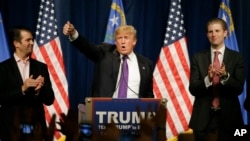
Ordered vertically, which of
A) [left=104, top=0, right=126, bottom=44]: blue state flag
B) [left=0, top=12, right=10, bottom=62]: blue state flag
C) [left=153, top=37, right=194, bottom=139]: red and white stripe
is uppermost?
[left=104, top=0, right=126, bottom=44]: blue state flag

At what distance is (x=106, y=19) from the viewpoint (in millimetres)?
5949

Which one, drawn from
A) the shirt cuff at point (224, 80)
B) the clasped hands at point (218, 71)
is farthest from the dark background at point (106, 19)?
the clasped hands at point (218, 71)

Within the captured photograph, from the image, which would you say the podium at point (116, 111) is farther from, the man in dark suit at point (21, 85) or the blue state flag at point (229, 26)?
the blue state flag at point (229, 26)

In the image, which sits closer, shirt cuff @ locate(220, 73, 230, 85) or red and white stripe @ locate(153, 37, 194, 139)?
shirt cuff @ locate(220, 73, 230, 85)

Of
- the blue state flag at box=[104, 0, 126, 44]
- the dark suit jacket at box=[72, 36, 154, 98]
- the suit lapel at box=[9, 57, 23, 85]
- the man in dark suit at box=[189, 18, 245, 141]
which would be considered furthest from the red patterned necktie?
the blue state flag at box=[104, 0, 126, 44]

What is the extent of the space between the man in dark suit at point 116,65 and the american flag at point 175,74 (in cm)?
187

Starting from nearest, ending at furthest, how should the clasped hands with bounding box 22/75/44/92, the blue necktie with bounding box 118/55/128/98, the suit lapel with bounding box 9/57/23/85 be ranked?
the clasped hands with bounding box 22/75/44/92 < the blue necktie with bounding box 118/55/128/98 < the suit lapel with bounding box 9/57/23/85

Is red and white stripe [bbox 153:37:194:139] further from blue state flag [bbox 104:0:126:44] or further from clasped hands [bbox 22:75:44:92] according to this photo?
clasped hands [bbox 22:75:44:92]

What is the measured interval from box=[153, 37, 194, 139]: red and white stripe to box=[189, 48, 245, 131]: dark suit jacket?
177 centimetres

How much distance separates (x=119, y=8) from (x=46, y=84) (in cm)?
220

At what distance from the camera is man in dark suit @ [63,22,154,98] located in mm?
3674

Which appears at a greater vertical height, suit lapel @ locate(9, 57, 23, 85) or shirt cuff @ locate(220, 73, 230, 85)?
suit lapel @ locate(9, 57, 23, 85)

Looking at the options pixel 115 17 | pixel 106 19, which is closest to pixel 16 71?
pixel 115 17

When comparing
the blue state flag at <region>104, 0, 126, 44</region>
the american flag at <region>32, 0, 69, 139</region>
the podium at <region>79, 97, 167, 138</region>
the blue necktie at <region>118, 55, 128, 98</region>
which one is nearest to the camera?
the podium at <region>79, 97, 167, 138</region>
